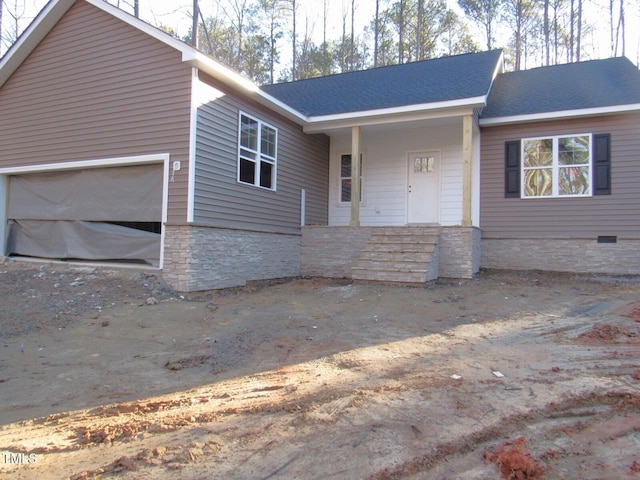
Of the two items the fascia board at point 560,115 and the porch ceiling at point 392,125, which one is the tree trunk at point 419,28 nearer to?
the porch ceiling at point 392,125

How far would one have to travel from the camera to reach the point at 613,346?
4.77m

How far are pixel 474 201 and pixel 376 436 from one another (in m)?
9.71

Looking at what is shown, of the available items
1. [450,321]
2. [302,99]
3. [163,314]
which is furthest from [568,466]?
[302,99]

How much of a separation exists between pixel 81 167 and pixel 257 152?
3753mm

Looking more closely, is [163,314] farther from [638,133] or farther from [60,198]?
[638,133]

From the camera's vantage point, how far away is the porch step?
8773 mm

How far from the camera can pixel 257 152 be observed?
1004 centimetres

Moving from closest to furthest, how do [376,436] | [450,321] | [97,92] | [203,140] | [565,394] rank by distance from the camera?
[376,436]
[565,394]
[450,321]
[203,140]
[97,92]

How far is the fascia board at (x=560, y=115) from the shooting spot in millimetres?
9930

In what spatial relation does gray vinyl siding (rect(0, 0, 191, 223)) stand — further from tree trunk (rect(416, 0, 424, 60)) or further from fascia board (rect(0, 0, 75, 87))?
tree trunk (rect(416, 0, 424, 60))

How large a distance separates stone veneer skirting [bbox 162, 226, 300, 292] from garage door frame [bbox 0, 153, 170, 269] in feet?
1.33

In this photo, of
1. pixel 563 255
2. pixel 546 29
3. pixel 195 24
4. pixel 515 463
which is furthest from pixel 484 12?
pixel 515 463

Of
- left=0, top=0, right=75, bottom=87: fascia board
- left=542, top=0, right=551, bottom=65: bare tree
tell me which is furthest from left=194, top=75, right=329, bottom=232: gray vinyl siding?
left=542, top=0, right=551, bottom=65: bare tree

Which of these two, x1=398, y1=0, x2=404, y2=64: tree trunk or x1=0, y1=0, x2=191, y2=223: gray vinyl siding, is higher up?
x1=398, y1=0, x2=404, y2=64: tree trunk
